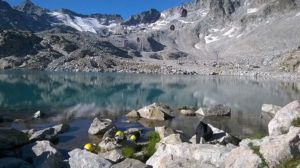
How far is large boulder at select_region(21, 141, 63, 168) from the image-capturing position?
725 inches

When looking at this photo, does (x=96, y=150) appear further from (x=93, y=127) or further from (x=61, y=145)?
(x=93, y=127)

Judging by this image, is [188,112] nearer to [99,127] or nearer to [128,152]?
[99,127]

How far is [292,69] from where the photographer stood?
160750mm

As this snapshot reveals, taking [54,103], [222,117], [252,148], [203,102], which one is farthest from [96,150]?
[203,102]

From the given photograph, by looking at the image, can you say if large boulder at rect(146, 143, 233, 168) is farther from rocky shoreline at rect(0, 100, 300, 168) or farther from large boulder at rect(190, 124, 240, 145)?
large boulder at rect(190, 124, 240, 145)

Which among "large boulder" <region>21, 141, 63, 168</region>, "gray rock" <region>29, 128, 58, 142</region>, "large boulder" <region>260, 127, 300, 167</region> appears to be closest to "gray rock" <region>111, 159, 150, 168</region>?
"large boulder" <region>21, 141, 63, 168</region>

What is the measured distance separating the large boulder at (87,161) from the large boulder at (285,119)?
8.14 m

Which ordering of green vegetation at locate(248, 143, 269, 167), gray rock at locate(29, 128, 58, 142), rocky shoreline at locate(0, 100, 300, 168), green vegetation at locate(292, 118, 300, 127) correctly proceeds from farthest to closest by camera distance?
gray rock at locate(29, 128, 58, 142) < green vegetation at locate(292, 118, 300, 127) < rocky shoreline at locate(0, 100, 300, 168) < green vegetation at locate(248, 143, 269, 167)

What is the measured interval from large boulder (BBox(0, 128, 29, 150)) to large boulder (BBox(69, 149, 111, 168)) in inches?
159

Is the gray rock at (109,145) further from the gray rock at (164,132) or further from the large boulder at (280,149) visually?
the large boulder at (280,149)

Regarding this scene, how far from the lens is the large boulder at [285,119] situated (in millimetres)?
18859

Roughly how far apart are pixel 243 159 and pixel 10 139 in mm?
13293

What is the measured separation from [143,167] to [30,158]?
19.8ft

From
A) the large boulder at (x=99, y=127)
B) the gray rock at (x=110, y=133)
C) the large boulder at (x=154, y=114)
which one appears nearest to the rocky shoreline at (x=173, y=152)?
the gray rock at (x=110, y=133)
